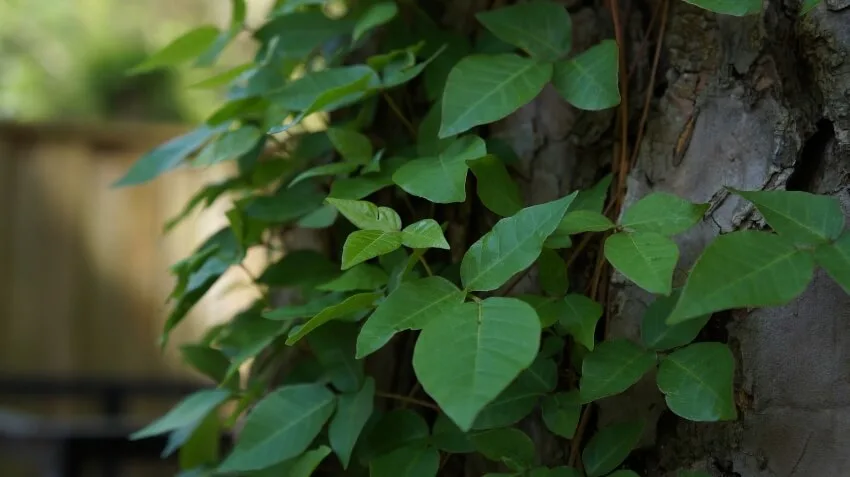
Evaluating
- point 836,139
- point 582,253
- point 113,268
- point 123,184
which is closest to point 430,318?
point 582,253

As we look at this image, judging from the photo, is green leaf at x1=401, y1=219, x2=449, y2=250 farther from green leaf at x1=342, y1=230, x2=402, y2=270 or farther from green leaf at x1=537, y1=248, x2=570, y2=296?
green leaf at x1=537, y1=248, x2=570, y2=296

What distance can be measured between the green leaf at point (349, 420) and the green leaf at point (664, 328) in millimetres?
236

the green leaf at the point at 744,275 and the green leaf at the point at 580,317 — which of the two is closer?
the green leaf at the point at 744,275

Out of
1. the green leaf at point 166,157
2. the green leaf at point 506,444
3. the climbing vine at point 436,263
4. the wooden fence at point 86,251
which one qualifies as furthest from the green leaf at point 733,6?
the wooden fence at point 86,251

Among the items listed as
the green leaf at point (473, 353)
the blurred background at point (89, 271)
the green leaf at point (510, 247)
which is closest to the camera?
the green leaf at point (473, 353)

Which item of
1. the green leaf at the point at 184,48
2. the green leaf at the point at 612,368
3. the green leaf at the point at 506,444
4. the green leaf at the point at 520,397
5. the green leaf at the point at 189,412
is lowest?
the green leaf at the point at 189,412

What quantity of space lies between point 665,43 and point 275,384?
1.76ft

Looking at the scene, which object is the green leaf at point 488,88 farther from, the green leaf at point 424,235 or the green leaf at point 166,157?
the green leaf at point 166,157

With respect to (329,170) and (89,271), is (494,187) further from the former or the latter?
(89,271)

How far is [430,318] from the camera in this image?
509 mm

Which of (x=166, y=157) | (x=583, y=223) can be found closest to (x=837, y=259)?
(x=583, y=223)

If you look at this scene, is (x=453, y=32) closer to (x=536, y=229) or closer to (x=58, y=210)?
(x=536, y=229)

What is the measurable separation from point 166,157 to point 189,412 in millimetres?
274

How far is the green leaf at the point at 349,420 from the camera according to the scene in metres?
0.65
